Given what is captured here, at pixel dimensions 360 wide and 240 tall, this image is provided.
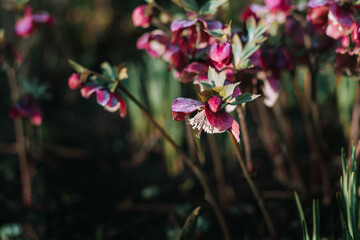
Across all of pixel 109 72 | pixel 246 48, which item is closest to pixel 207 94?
pixel 246 48

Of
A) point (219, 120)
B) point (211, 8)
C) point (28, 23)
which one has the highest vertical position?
point (28, 23)

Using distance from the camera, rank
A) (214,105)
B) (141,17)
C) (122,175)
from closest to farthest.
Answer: (214,105) < (141,17) < (122,175)

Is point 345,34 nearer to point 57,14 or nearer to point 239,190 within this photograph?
point 239,190

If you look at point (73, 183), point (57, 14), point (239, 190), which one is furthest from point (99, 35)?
point (239, 190)

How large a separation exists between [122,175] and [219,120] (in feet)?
3.77

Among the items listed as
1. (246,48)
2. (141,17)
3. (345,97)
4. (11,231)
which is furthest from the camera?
(345,97)

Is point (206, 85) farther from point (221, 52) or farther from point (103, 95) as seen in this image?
point (103, 95)

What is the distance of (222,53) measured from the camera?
68 cm

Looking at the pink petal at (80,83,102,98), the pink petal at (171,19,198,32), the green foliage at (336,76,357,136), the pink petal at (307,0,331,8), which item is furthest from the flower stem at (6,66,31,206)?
the green foliage at (336,76,357,136)

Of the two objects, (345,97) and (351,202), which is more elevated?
(345,97)

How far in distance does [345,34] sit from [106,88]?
560 mm

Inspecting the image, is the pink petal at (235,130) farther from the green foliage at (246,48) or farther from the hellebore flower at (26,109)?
the hellebore flower at (26,109)

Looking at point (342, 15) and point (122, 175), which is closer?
point (342, 15)

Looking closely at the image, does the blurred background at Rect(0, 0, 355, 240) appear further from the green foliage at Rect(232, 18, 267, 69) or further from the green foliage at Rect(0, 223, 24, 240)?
the green foliage at Rect(232, 18, 267, 69)
